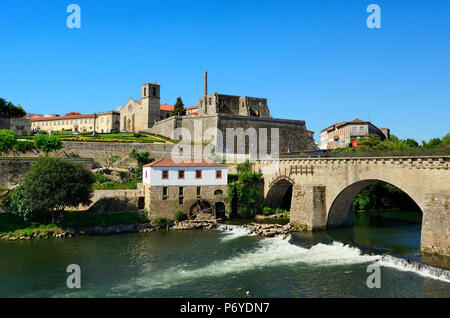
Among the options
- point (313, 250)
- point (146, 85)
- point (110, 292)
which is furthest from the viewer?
point (146, 85)

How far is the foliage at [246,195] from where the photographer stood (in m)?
48.9

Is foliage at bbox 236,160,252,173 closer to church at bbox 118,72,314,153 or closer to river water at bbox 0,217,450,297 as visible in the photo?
river water at bbox 0,217,450,297

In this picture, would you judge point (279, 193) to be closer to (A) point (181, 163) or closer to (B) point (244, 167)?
(B) point (244, 167)

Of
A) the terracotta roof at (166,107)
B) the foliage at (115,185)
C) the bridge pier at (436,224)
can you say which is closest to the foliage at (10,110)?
the terracotta roof at (166,107)

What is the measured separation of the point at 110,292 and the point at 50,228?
65.6 feet

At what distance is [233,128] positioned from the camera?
74562 mm

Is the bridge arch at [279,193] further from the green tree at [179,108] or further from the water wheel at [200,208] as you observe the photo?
the green tree at [179,108]

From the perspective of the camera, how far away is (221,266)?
91.5ft

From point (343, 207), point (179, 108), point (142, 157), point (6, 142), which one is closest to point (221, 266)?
point (343, 207)

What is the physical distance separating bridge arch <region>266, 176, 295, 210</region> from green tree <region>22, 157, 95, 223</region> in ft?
78.6

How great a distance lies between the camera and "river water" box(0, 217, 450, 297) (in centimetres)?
2298

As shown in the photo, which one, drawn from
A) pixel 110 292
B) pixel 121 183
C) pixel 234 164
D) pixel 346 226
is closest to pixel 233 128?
pixel 234 164

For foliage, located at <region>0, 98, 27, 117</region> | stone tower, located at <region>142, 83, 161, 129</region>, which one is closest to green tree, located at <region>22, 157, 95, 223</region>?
foliage, located at <region>0, 98, 27, 117</region>
